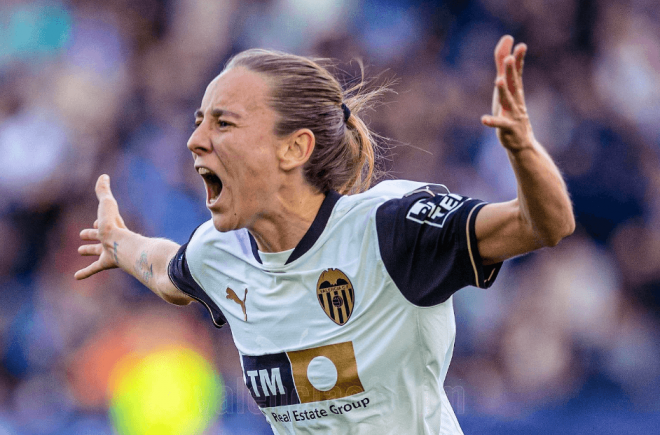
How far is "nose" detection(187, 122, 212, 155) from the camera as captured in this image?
8.35 feet

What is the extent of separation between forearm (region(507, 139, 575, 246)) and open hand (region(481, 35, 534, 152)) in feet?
0.10

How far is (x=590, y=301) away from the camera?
5121 millimetres

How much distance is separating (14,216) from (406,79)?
3.36 meters

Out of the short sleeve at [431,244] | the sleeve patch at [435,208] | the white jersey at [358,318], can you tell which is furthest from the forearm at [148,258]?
the sleeve patch at [435,208]

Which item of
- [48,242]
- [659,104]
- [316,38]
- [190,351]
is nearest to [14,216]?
[48,242]

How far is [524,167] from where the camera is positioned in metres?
1.74

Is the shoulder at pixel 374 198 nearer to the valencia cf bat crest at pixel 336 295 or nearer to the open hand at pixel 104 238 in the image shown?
the valencia cf bat crest at pixel 336 295

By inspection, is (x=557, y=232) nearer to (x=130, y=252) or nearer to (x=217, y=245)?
(x=217, y=245)

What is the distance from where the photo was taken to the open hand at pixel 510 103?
1.70 meters

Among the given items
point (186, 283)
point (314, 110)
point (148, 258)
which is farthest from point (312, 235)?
point (148, 258)

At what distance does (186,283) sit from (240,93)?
868mm

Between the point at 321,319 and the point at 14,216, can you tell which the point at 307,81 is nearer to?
the point at 321,319

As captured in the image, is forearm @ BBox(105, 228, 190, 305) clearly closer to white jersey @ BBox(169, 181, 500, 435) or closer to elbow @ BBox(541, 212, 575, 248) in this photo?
white jersey @ BBox(169, 181, 500, 435)

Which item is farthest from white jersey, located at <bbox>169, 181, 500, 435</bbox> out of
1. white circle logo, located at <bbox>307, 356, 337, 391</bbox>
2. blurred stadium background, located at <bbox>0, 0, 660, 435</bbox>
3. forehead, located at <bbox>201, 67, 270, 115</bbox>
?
blurred stadium background, located at <bbox>0, 0, 660, 435</bbox>
